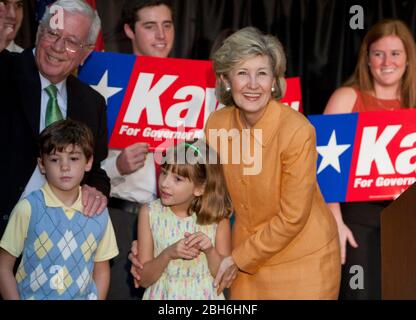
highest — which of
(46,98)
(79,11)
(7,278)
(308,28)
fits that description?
(308,28)

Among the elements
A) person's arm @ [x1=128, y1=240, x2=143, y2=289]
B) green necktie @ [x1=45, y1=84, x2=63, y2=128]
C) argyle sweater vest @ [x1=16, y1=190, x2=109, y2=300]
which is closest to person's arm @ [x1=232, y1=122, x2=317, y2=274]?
person's arm @ [x1=128, y1=240, x2=143, y2=289]

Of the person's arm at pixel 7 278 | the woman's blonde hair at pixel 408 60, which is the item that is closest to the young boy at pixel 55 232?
the person's arm at pixel 7 278

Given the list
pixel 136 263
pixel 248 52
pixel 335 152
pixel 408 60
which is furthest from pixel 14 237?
pixel 408 60

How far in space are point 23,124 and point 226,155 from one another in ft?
2.45

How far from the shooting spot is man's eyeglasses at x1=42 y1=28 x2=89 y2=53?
13.0 feet

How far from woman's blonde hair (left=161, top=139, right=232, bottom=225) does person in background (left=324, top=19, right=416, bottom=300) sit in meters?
1.12

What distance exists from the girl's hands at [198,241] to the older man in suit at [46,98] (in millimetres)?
326

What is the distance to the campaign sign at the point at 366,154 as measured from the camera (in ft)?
15.4

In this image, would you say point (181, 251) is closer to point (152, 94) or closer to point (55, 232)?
point (55, 232)

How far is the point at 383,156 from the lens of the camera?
15.5ft

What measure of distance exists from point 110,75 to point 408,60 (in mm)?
1310

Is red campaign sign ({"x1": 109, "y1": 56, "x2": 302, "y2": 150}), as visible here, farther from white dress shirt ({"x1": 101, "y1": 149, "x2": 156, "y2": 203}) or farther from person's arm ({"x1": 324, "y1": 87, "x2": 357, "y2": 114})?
person's arm ({"x1": 324, "y1": 87, "x2": 357, "y2": 114})

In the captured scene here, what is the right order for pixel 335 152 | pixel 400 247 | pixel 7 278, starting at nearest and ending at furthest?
pixel 400 247, pixel 7 278, pixel 335 152

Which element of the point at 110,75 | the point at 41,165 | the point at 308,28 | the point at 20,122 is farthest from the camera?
the point at 308,28
